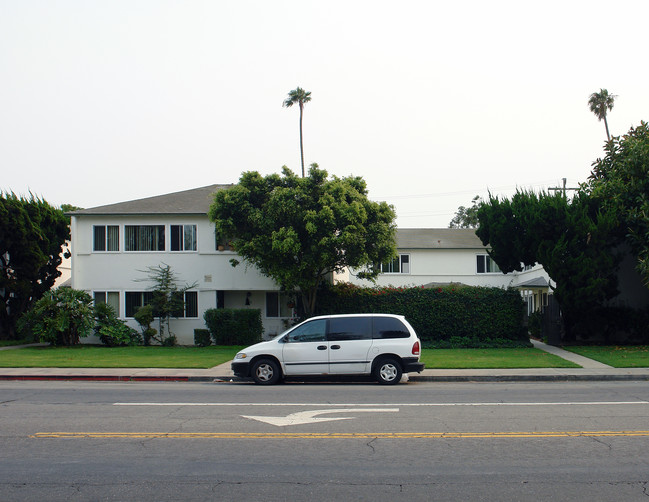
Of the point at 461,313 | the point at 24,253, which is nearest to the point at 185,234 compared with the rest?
the point at 24,253

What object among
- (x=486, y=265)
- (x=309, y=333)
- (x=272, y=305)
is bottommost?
(x=309, y=333)

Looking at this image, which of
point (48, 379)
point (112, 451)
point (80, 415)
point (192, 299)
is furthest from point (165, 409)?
point (192, 299)

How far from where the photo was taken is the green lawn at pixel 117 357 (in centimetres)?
1967

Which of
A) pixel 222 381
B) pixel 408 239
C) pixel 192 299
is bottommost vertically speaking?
pixel 222 381

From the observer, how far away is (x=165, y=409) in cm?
1153

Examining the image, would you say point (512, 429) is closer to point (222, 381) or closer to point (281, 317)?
point (222, 381)

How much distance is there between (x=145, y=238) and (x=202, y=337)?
5.20 m

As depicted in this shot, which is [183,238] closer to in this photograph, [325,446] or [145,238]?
[145,238]

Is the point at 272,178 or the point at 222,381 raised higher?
the point at 272,178

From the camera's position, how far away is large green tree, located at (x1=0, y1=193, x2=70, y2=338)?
2977 centimetres

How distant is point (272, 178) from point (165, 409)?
49.9 ft

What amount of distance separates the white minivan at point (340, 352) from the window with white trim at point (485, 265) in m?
30.7

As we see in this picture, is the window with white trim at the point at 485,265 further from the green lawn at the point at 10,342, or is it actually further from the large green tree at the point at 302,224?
the green lawn at the point at 10,342

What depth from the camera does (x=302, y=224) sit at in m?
24.8
